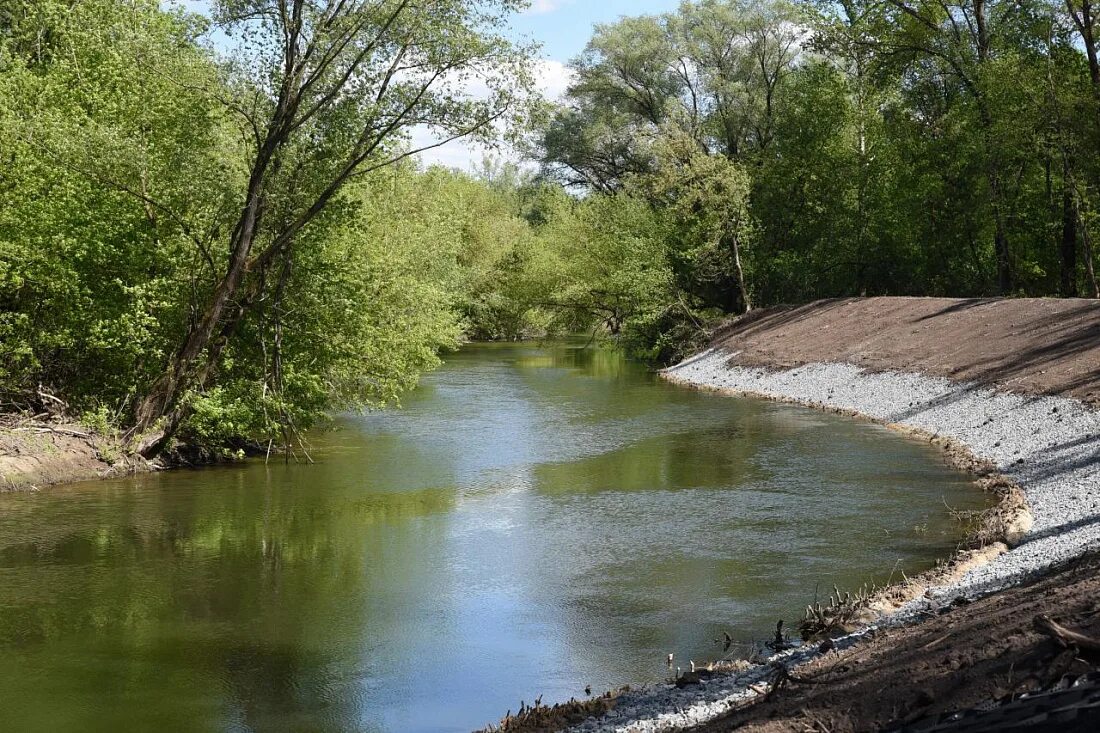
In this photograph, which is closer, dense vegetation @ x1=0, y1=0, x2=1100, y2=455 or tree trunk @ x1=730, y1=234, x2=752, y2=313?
dense vegetation @ x1=0, y1=0, x2=1100, y2=455

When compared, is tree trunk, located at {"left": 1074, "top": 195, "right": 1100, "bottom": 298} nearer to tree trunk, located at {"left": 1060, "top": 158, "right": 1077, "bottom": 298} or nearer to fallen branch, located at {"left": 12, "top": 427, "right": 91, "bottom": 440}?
tree trunk, located at {"left": 1060, "top": 158, "right": 1077, "bottom": 298}

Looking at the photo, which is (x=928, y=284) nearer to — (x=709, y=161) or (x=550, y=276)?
(x=709, y=161)

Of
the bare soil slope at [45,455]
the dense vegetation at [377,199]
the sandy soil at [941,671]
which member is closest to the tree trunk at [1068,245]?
the dense vegetation at [377,199]

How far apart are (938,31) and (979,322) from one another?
1326 centimetres

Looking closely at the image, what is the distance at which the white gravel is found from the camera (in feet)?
23.9

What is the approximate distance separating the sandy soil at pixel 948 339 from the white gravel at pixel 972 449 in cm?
54

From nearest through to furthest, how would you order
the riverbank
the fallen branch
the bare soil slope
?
1. the riverbank
2. the bare soil slope
3. the fallen branch

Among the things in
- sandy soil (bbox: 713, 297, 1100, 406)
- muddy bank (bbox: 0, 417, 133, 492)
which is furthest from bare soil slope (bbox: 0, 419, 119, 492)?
sandy soil (bbox: 713, 297, 1100, 406)

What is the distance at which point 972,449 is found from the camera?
18.4 m

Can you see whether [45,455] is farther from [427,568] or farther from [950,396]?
[950,396]

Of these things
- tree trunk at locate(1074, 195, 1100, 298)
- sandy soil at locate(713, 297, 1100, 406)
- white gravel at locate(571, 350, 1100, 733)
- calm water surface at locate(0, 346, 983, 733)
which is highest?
tree trunk at locate(1074, 195, 1100, 298)

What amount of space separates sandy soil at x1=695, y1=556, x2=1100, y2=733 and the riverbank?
0.04 meters

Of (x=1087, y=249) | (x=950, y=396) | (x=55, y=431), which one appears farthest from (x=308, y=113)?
(x=1087, y=249)

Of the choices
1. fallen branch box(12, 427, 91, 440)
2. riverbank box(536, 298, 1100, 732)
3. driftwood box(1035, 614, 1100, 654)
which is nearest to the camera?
driftwood box(1035, 614, 1100, 654)
